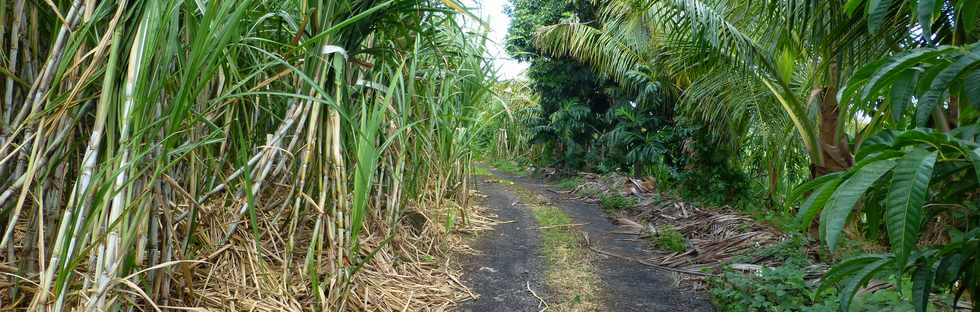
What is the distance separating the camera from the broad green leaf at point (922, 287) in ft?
2.97

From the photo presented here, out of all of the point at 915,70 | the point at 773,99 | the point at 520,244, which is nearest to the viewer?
the point at 915,70

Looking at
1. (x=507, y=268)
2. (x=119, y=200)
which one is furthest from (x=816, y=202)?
(x=507, y=268)

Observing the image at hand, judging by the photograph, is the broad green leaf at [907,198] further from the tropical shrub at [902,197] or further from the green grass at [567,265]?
the green grass at [567,265]

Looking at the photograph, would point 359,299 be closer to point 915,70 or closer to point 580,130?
point 915,70

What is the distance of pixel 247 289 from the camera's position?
144cm

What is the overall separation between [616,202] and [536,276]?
102 inches

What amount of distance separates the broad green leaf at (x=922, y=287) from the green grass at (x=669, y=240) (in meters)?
2.42

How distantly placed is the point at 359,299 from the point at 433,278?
2.07 ft

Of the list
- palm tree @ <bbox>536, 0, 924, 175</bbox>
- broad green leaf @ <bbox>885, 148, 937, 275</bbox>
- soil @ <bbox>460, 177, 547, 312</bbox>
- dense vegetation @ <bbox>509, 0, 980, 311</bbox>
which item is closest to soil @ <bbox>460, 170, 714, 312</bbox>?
soil @ <bbox>460, 177, 547, 312</bbox>

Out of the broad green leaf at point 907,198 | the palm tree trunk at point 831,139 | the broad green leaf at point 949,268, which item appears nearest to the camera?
the broad green leaf at point 907,198

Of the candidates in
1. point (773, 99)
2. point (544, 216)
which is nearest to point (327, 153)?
point (544, 216)

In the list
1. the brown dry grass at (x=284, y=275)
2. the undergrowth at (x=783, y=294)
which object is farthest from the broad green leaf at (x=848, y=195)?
the undergrowth at (x=783, y=294)

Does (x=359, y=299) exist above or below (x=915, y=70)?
below

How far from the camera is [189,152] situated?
1.17 meters
